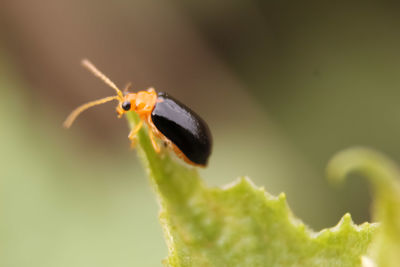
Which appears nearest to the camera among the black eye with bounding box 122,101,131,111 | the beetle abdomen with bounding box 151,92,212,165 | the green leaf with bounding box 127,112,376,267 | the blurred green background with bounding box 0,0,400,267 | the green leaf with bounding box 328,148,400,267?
the green leaf with bounding box 328,148,400,267

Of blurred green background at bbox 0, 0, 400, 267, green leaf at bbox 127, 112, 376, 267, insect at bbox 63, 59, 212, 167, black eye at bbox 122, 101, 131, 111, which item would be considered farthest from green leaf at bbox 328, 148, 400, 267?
blurred green background at bbox 0, 0, 400, 267

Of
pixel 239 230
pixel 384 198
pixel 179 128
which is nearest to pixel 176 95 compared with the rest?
pixel 179 128

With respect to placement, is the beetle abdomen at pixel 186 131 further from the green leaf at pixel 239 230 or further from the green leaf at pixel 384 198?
the green leaf at pixel 384 198

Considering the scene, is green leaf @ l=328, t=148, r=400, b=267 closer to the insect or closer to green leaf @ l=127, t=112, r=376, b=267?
green leaf @ l=127, t=112, r=376, b=267

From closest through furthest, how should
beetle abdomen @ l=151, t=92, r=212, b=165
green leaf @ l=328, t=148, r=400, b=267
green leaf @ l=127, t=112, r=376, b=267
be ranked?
Result: green leaf @ l=328, t=148, r=400, b=267, green leaf @ l=127, t=112, r=376, b=267, beetle abdomen @ l=151, t=92, r=212, b=165

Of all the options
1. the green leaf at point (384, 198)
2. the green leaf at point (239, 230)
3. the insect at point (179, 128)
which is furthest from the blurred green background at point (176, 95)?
the green leaf at point (384, 198)

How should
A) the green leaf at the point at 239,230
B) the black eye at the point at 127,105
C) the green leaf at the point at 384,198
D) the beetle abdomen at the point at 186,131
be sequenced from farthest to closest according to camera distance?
the black eye at the point at 127,105 → the beetle abdomen at the point at 186,131 → the green leaf at the point at 239,230 → the green leaf at the point at 384,198
